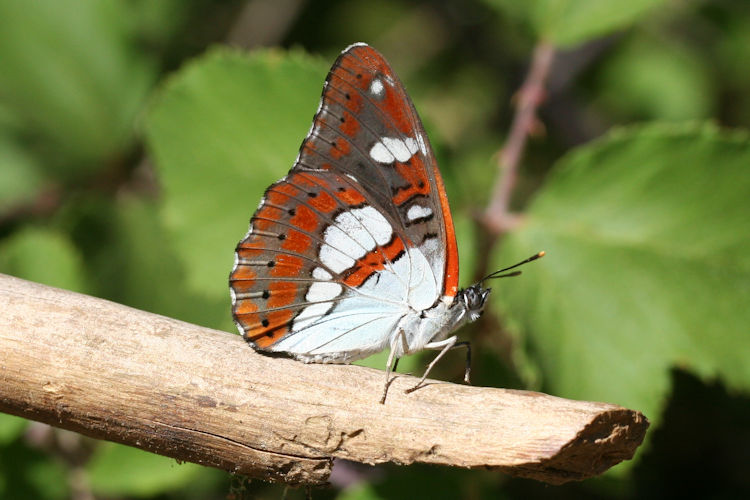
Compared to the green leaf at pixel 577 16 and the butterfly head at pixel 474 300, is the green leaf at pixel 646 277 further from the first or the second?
the green leaf at pixel 577 16

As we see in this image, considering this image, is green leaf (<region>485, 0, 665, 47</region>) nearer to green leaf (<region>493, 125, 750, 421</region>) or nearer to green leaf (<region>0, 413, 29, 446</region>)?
green leaf (<region>493, 125, 750, 421</region>)

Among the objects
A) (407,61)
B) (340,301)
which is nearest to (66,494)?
(340,301)

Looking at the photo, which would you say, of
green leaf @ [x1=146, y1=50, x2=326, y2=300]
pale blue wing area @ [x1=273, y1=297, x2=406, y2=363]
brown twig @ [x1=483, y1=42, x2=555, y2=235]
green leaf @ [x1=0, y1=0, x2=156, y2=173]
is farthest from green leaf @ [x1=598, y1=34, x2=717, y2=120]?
pale blue wing area @ [x1=273, y1=297, x2=406, y2=363]

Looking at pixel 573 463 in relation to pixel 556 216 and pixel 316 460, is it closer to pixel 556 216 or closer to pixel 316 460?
pixel 316 460

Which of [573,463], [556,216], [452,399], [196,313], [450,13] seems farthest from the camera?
[450,13]

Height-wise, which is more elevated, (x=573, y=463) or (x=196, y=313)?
(x=196, y=313)

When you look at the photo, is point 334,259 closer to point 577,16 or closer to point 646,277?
point 646,277

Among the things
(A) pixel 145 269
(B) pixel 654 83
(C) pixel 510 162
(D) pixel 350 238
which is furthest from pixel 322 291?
(B) pixel 654 83
